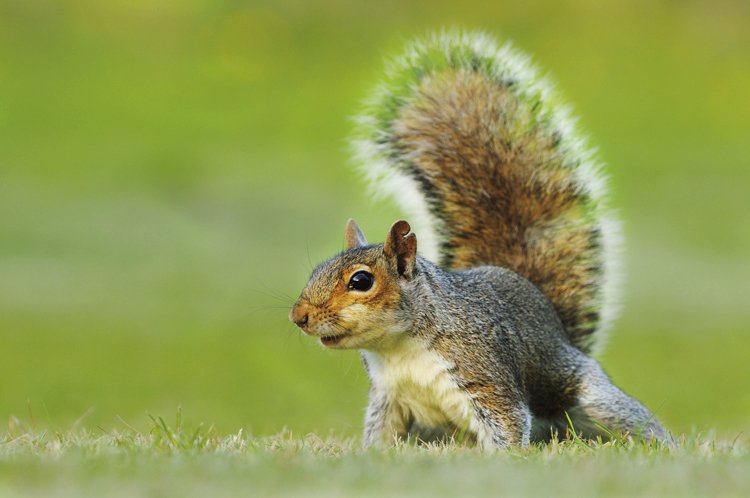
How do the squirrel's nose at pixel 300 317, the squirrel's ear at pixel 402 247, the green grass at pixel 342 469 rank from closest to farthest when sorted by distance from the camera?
1. the green grass at pixel 342 469
2. the squirrel's nose at pixel 300 317
3. the squirrel's ear at pixel 402 247

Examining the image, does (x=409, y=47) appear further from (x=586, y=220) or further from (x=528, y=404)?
(x=528, y=404)

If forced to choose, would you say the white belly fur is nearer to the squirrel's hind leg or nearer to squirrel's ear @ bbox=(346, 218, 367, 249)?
squirrel's ear @ bbox=(346, 218, 367, 249)

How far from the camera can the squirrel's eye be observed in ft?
13.7

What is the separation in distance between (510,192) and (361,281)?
1.48 metres

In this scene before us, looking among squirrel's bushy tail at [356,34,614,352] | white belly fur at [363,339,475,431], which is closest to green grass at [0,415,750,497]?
white belly fur at [363,339,475,431]

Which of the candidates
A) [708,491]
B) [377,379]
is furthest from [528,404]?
[708,491]

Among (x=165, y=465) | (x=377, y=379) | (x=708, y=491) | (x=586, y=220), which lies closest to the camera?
(x=708, y=491)

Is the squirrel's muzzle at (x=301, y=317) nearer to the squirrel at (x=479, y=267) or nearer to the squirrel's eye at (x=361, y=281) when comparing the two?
the squirrel at (x=479, y=267)

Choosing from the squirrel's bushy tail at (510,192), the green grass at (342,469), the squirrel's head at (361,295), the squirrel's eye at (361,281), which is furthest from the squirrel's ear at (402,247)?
the squirrel's bushy tail at (510,192)

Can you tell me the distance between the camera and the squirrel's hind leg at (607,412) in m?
4.79

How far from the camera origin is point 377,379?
452 centimetres

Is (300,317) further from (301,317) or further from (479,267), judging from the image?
(479,267)

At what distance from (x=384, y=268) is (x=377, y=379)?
54 centimetres

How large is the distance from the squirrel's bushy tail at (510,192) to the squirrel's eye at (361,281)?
1.23 metres
